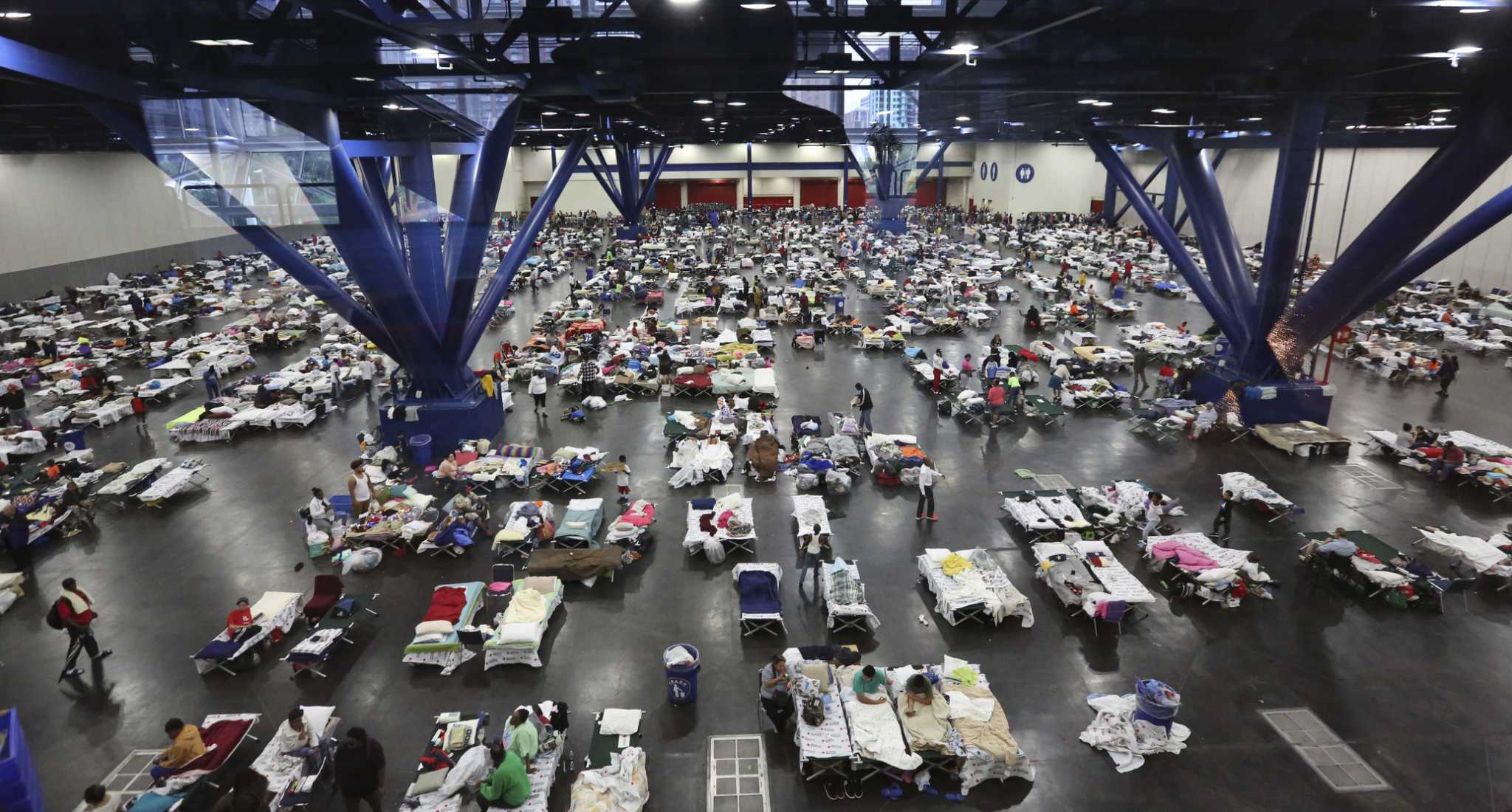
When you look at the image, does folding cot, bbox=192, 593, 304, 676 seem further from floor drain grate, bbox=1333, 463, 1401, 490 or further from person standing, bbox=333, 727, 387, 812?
floor drain grate, bbox=1333, 463, 1401, 490

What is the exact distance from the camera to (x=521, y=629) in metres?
10.2

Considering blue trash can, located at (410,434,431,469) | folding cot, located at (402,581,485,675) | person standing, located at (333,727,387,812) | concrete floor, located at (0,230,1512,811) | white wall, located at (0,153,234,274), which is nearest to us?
person standing, located at (333,727,387,812)

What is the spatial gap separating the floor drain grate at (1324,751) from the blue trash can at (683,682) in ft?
22.5

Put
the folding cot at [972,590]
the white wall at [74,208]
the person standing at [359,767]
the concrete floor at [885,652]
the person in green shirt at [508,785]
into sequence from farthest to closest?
the white wall at [74,208] → the folding cot at [972,590] → the concrete floor at [885,652] → the person in green shirt at [508,785] → the person standing at [359,767]

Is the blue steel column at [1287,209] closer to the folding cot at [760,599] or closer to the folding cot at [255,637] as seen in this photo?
the folding cot at [760,599]

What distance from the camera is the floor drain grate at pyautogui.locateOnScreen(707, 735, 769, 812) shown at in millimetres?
7934

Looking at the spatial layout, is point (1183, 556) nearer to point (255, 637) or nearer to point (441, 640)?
point (441, 640)

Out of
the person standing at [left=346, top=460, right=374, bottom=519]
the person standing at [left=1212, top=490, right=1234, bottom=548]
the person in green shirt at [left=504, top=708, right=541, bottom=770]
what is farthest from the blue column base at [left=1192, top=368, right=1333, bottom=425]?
the person standing at [left=346, top=460, right=374, bottom=519]

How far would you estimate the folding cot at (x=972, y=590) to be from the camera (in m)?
10.9

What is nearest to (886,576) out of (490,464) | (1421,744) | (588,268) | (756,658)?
(756,658)

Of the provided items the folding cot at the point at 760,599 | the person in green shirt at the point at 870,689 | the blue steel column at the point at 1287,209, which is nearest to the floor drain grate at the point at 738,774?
the person in green shirt at the point at 870,689

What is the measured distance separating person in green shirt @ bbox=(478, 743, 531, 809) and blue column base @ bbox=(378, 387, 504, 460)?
1117cm

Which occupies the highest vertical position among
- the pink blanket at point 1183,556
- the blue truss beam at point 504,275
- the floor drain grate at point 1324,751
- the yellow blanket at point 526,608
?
the blue truss beam at point 504,275

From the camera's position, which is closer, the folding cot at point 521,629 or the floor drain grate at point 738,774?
the floor drain grate at point 738,774
